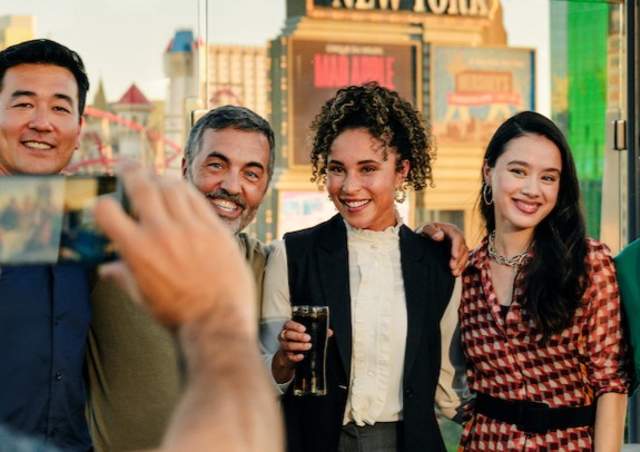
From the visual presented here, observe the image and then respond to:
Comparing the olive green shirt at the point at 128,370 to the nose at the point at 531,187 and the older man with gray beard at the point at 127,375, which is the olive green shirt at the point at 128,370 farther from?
the nose at the point at 531,187

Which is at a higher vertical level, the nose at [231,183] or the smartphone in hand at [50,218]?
the nose at [231,183]

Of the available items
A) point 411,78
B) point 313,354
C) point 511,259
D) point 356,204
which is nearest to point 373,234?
point 356,204

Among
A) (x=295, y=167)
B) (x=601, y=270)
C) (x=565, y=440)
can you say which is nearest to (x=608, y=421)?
(x=565, y=440)

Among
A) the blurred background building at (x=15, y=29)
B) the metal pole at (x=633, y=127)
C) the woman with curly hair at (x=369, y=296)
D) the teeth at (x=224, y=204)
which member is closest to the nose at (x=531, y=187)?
the woman with curly hair at (x=369, y=296)

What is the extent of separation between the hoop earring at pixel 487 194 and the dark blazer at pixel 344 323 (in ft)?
0.83

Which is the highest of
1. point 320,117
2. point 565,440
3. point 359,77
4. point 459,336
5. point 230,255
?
point 359,77

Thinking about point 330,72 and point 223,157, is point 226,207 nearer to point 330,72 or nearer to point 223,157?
point 223,157

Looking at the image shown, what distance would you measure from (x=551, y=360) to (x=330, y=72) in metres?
2.24

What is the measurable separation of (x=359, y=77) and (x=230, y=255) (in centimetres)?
409

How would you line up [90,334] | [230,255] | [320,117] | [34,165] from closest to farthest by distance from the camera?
[230,255] → [90,334] → [34,165] → [320,117]

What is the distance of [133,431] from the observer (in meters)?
2.19

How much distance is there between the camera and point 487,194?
322 cm

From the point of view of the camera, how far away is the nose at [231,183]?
9.26 feet

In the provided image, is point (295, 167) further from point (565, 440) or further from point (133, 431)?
point (133, 431)
